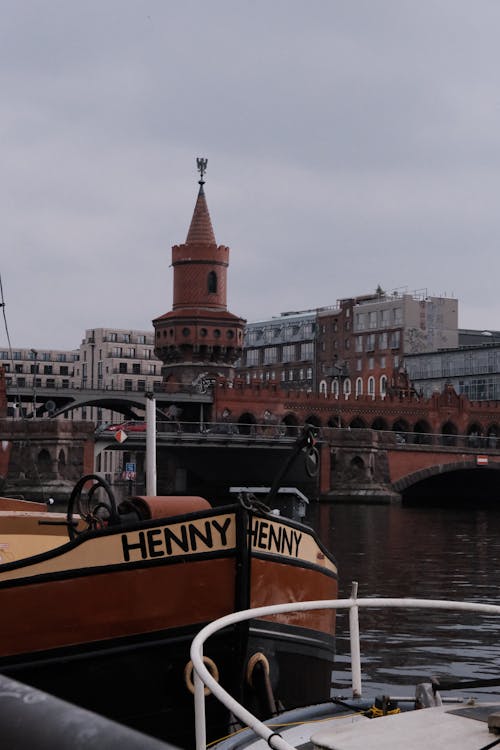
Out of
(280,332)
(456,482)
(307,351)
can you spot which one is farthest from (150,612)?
(280,332)

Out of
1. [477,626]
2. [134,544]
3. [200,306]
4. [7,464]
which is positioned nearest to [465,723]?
[134,544]

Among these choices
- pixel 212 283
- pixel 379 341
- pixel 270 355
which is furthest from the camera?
pixel 270 355

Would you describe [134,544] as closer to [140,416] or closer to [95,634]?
[95,634]

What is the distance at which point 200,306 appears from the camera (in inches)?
4163

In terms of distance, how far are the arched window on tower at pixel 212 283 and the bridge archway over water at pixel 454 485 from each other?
2869 cm

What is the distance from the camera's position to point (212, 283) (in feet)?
350

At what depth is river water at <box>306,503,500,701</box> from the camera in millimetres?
17734

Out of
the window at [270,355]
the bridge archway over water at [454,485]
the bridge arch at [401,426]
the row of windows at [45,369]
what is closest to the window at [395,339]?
the bridge arch at [401,426]

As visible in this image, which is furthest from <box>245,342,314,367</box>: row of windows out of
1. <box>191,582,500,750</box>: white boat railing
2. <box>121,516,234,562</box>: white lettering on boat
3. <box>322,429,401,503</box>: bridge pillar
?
<box>191,582,500,750</box>: white boat railing

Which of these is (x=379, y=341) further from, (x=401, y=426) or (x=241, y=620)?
(x=241, y=620)

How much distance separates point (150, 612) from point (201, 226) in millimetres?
99719

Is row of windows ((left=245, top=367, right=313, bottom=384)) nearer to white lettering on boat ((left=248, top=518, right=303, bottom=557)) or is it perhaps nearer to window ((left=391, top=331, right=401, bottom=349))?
window ((left=391, top=331, right=401, bottom=349))

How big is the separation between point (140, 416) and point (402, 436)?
31011 millimetres

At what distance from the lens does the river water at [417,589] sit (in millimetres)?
17734
